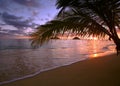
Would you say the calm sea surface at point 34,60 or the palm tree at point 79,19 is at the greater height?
the palm tree at point 79,19

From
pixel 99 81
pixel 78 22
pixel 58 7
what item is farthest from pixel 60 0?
pixel 99 81

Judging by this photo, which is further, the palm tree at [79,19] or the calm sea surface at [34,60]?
the calm sea surface at [34,60]

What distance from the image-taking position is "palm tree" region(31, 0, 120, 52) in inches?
157

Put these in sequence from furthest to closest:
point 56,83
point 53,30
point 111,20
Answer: point 56,83, point 111,20, point 53,30

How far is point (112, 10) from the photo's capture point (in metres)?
4.33

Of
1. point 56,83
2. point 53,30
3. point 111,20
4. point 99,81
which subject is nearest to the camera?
point 53,30

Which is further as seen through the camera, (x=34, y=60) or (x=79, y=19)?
(x=34, y=60)

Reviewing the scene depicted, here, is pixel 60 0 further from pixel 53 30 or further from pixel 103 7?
A: pixel 103 7

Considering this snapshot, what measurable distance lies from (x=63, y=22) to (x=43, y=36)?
0.64 meters

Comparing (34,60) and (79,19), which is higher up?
(79,19)

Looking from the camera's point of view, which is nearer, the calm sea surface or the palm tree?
the palm tree

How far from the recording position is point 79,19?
4.34m

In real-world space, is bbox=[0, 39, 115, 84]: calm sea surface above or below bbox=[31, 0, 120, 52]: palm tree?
below

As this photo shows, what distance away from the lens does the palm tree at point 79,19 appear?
398cm
